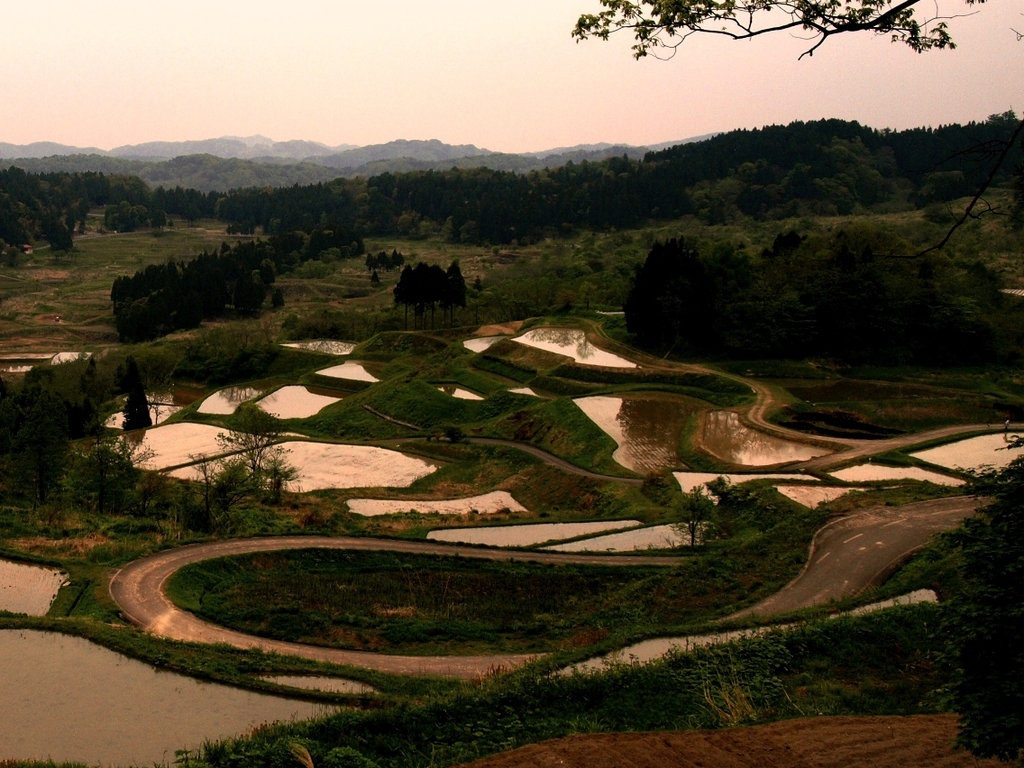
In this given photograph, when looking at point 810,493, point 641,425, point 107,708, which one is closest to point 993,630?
point 107,708

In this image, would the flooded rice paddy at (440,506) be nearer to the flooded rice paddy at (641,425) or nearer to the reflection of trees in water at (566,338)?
the flooded rice paddy at (641,425)

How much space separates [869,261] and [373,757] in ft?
131

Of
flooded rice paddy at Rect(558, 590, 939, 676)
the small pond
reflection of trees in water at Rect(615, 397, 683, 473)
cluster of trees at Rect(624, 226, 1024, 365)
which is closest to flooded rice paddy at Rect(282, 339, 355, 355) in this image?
the small pond

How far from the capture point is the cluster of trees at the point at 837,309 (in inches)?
1671

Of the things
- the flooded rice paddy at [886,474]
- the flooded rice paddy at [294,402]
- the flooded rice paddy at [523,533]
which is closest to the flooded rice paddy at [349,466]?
the flooded rice paddy at [294,402]

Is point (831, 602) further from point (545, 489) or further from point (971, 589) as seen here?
point (545, 489)

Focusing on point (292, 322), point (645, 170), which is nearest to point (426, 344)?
point (292, 322)

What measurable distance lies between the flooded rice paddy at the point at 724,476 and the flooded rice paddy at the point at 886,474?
54.5 inches

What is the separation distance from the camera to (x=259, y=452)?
34.3 m

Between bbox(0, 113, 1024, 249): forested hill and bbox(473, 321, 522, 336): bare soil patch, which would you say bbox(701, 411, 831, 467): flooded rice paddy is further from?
bbox(0, 113, 1024, 249): forested hill

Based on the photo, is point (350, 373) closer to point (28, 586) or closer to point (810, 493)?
point (810, 493)

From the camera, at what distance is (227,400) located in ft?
165

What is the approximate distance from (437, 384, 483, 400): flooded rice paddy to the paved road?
24833 mm

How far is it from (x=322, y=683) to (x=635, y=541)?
1154cm
